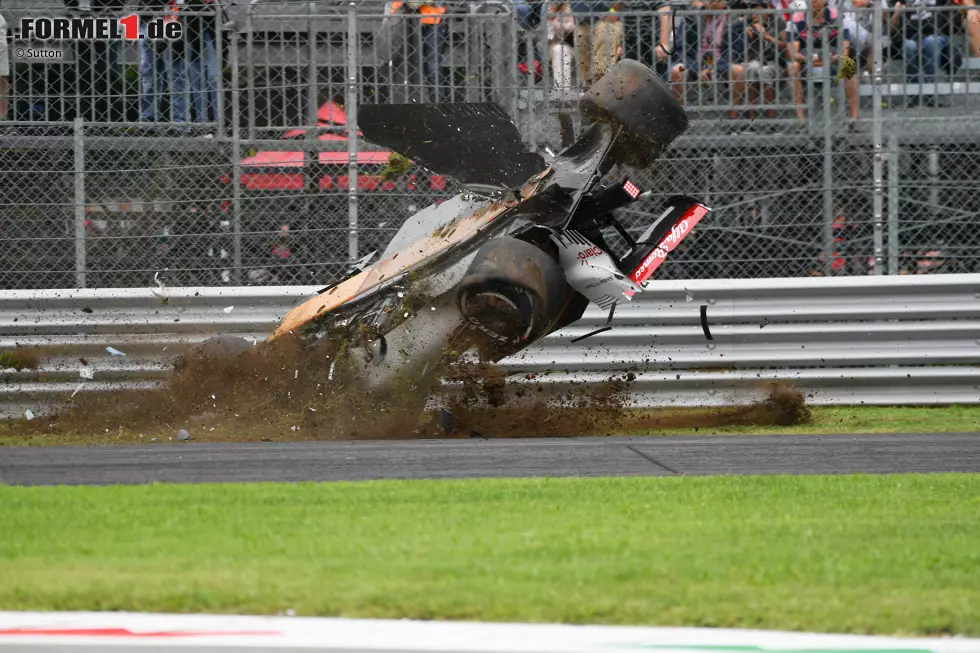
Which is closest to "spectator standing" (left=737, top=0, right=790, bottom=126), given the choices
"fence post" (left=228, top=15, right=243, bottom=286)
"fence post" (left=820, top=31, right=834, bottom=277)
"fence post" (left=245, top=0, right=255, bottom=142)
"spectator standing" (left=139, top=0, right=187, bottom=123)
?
"fence post" (left=820, top=31, right=834, bottom=277)

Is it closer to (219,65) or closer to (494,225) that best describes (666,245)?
(494,225)

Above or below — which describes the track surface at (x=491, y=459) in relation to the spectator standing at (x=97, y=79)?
below

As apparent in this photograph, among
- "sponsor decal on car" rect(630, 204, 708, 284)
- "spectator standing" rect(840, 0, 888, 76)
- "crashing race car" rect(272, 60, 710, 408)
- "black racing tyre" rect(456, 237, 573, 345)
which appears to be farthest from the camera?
"spectator standing" rect(840, 0, 888, 76)

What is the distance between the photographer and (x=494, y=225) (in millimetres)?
8633

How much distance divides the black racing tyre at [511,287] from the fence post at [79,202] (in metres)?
3.40

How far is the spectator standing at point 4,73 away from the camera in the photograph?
10031mm

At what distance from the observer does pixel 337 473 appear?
6.88 metres

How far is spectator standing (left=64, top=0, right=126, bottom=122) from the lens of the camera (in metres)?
10.0

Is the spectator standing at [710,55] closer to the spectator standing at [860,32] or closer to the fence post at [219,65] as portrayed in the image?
the spectator standing at [860,32]

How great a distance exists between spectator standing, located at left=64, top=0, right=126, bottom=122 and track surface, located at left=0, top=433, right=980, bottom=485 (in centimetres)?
276

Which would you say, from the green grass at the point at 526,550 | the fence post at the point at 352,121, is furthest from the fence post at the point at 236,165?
the green grass at the point at 526,550

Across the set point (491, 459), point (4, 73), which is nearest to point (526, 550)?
point (491, 459)

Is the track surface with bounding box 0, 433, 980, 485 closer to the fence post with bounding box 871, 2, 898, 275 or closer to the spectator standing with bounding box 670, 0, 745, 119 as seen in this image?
the fence post with bounding box 871, 2, 898, 275

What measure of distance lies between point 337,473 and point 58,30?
4.78m
